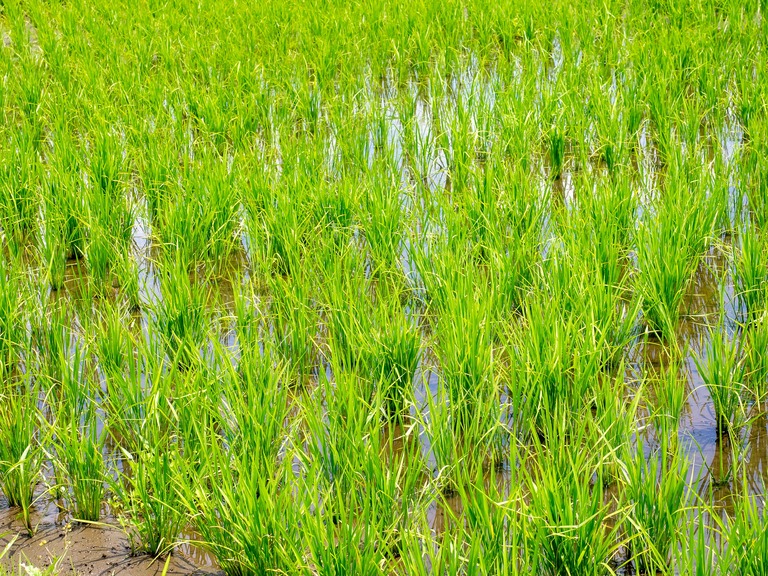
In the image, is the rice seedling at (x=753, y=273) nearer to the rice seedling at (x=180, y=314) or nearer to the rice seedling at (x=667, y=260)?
the rice seedling at (x=667, y=260)

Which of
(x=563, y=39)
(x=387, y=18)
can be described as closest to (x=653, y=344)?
(x=563, y=39)

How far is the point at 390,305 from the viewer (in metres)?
2.91

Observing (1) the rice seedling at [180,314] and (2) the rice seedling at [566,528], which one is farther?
(1) the rice seedling at [180,314]

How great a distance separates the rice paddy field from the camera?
1975 millimetres

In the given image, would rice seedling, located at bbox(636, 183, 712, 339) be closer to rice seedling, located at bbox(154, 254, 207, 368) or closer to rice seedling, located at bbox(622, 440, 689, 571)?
rice seedling, located at bbox(622, 440, 689, 571)

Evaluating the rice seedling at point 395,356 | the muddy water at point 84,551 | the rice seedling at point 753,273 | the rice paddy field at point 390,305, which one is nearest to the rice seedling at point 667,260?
the rice paddy field at point 390,305

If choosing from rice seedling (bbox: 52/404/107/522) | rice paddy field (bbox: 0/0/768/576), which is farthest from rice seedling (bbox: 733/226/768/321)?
rice seedling (bbox: 52/404/107/522)

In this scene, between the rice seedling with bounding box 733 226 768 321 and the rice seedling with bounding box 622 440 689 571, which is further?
the rice seedling with bounding box 733 226 768 321

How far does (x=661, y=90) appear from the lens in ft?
14.2

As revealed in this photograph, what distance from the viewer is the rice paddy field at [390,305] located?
1.97m

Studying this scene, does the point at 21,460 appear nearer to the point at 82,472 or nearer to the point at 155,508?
the point at 82,472

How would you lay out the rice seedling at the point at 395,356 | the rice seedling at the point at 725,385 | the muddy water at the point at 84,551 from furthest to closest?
the rice seedling at the point at 395,356 < the rice seedling at the point at 725,385 < the muddy water at the point at 84,551

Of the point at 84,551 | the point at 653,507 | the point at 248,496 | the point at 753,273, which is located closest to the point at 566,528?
the point at 653,507

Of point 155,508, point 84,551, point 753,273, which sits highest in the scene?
point 753,273
